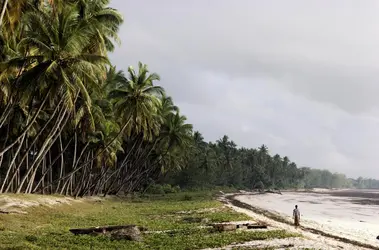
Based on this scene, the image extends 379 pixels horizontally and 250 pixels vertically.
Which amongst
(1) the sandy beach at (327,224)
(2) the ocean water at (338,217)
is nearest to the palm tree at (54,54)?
(1) the sandy beach at (327,224)

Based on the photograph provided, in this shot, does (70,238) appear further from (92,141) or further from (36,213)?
(92,141)

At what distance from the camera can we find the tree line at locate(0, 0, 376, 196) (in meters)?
23.7

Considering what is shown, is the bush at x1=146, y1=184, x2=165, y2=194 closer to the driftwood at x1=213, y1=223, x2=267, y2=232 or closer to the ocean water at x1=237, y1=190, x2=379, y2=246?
the ocean water at x1=237, y1=190, x2=379, y2=246

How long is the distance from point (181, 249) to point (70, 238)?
195 inches

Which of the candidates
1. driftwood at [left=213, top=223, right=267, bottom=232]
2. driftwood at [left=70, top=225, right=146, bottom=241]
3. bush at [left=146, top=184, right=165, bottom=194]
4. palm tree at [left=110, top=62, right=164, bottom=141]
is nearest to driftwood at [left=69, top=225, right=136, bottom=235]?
driftwood at [left=70, top=225, right=146, bottom=241]

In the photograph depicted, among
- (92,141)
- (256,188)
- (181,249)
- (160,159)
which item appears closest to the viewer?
(181,249)

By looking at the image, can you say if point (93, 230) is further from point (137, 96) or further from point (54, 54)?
point (137, 96)

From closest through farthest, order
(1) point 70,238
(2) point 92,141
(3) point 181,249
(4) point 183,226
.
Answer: (3) point 181,249, (1) point 70,238, (4) point 183,226, (2) point 92,141

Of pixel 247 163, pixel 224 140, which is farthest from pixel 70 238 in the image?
pixel 247 163

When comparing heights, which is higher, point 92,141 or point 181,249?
point 92,141

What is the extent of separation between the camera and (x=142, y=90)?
42031 mm

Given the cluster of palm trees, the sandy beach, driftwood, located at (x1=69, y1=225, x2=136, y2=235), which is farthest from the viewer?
the cluster of palm trees

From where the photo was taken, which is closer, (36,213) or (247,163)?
(36,213)

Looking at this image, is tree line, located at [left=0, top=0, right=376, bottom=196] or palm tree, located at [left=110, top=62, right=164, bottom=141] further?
palm tree, located at [left=110, top=62, right=164, bottom=141]
